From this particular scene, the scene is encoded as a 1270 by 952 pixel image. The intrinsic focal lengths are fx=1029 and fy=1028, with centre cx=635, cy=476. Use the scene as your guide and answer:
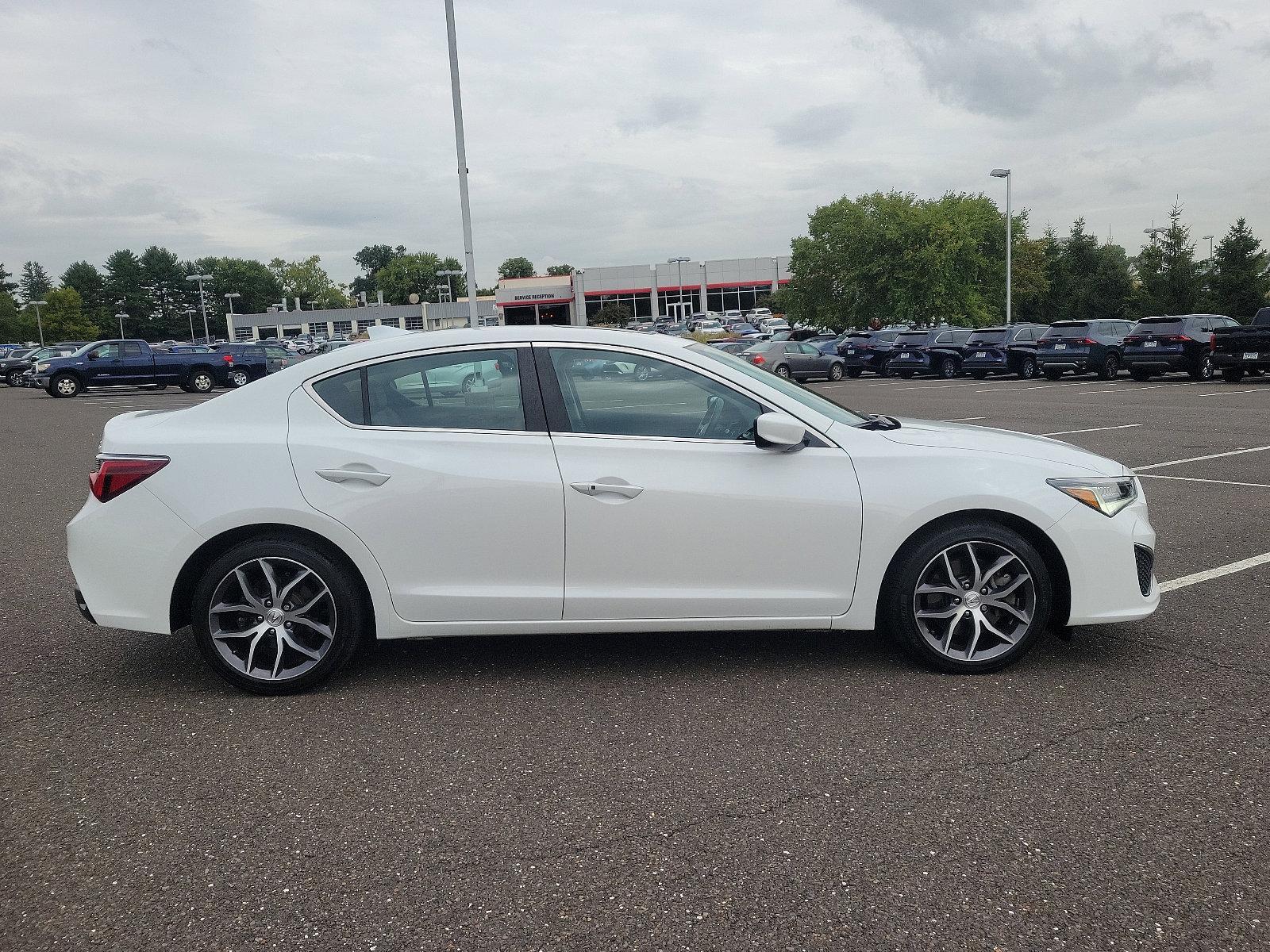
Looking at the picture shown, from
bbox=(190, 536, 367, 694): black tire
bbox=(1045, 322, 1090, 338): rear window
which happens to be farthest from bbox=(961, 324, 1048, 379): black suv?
bbox=(190, 536, 367, 694): black tire

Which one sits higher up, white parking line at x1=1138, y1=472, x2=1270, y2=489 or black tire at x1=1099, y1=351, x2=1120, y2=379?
black tire at x1=1099, y1=351, x2=1120, y2=379

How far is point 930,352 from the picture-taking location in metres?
30.9

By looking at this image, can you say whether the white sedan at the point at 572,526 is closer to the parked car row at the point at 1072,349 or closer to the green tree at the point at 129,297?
the parked car row at the point at 1072,349

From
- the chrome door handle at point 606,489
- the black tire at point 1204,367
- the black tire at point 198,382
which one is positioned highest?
the chrome door handle at point 606,489

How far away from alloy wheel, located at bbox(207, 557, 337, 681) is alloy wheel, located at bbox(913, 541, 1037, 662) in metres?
2.48

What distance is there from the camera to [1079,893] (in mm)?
2699

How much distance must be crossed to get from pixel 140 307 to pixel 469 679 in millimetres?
170075

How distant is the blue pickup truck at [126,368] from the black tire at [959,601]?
3198cm

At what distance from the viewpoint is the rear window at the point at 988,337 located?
2892cm

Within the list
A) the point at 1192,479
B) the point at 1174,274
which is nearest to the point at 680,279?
the point at 1174,274

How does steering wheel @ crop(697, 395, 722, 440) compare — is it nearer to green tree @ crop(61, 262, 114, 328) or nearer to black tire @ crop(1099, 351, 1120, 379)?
black tire @ crop(1099, 351, 1120, 379)

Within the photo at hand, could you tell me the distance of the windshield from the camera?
179 inches

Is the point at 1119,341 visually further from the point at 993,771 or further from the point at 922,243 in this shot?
the point at 993,771

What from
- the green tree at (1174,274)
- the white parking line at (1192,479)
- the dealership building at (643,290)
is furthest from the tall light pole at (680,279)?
the white parking line at (1192,479)
